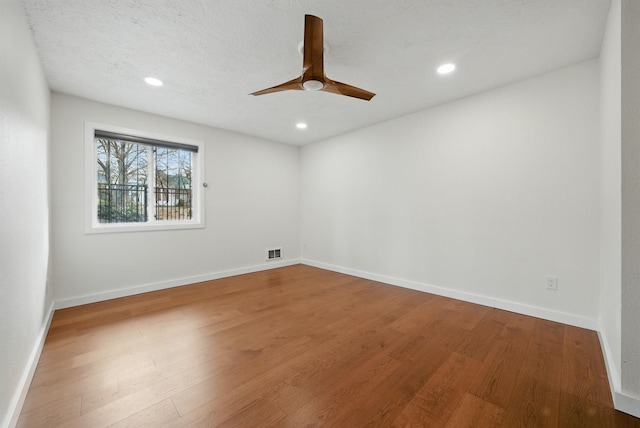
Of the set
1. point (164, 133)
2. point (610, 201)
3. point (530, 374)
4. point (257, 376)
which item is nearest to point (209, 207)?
point (164, 133)

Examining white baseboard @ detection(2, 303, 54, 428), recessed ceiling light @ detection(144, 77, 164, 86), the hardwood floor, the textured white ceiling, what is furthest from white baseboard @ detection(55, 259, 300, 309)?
recessed ceiling light @ detection(144, 77, 164, 86)

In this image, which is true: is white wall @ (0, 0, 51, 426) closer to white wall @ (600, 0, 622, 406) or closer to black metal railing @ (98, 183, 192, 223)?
black metal railing @ (98, 183, 192, 223)

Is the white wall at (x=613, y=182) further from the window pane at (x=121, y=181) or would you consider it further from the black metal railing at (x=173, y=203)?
the window pane at (x=121, y=181)

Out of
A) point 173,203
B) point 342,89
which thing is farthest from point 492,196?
point 173,203

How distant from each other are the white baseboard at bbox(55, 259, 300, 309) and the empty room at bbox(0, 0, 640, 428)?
0.03 m

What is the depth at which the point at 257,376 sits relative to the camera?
1704 millimetres

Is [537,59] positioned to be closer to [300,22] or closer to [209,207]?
[300,22]

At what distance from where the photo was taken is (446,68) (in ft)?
7.91

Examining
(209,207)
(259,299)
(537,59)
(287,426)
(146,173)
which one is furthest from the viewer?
(209,207)

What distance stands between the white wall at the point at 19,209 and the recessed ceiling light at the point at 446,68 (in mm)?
2901

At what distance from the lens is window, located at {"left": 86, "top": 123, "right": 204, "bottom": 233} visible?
3.17 metres

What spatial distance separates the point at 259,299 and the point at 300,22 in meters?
2.77

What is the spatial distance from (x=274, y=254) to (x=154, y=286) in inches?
76.7
